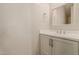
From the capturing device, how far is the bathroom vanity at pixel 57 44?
1067mm

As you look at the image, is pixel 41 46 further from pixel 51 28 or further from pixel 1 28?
pixel 1 28

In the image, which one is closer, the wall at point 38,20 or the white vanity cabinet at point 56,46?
the white vanity cabinet at point 56,46

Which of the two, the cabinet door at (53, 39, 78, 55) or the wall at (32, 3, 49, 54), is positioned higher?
the wall at (32, 3, 49, 54)

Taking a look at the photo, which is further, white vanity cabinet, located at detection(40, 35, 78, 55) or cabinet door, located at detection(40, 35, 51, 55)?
cabinet door, located at detection(40, 35, 51, 55)

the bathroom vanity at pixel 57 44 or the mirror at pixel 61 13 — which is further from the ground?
the mirror at pixel 61 13

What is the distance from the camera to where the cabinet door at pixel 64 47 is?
41.9 inches

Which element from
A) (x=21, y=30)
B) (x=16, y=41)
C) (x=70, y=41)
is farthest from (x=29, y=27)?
(x=70, y=41)

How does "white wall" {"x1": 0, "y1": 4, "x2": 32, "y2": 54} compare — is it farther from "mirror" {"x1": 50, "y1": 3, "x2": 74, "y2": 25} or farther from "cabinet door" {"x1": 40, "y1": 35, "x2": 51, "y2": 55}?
"mirror" {"x1": 50, "y1": 3, "x2": 74, "y2": 25}

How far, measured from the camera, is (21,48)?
4.02ft

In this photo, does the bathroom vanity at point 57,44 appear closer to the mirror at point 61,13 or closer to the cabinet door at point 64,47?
the cabinet door at point 64,47

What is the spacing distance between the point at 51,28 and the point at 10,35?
409 millimetres

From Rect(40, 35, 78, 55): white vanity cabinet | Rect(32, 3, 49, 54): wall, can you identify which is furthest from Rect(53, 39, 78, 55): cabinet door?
Rect(32, 3, 49, 54): wall

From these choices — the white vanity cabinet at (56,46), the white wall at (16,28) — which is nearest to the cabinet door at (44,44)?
the white vanity cabinet at (56,46)

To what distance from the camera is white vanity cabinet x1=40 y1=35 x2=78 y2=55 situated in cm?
108
